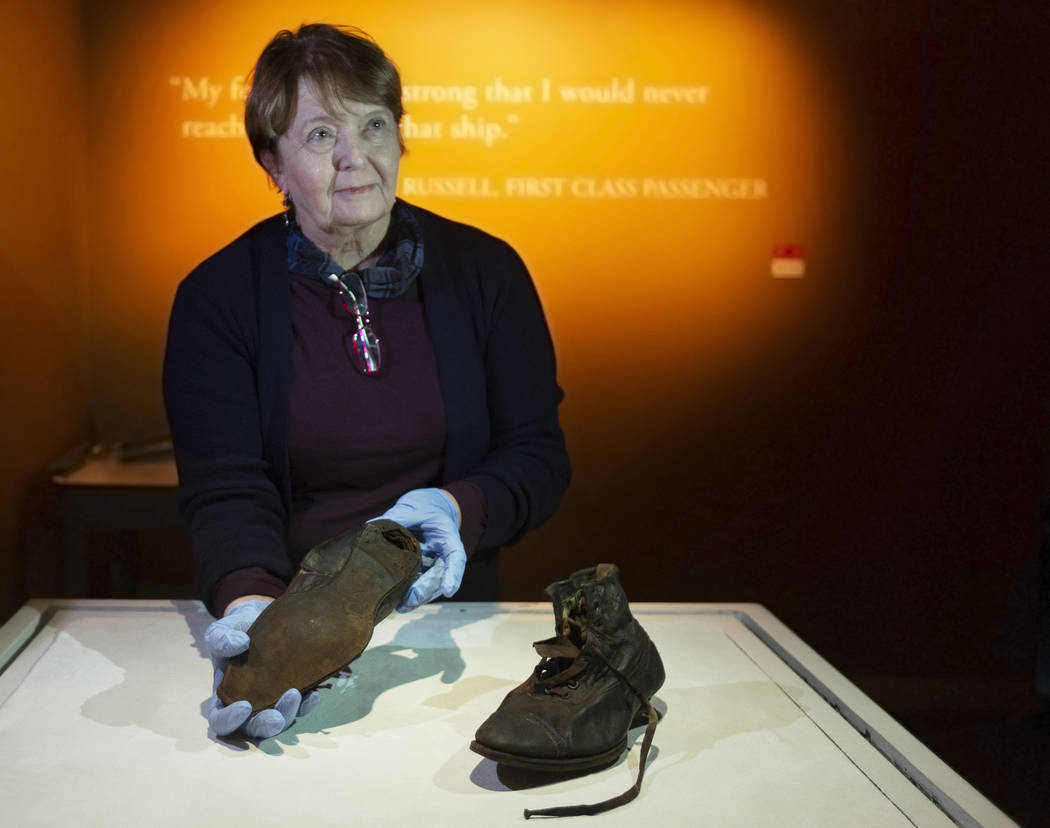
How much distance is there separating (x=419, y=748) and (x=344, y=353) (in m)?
0.71

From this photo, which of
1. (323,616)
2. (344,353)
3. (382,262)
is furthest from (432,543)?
(382,262)

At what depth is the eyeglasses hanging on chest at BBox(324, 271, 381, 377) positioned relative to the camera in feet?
5.53

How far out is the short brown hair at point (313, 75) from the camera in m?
1.62

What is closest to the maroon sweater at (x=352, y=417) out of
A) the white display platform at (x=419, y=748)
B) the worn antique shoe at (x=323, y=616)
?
the white display platform at (x=419, y=748)

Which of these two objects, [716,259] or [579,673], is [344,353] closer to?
[579,673]

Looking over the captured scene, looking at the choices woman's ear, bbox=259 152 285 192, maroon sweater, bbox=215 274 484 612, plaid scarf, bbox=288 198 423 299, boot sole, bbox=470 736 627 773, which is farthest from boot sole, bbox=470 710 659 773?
woman's ear, bbox=259 152 285 192

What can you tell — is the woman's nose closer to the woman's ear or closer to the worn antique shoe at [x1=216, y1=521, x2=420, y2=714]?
the woman's ear

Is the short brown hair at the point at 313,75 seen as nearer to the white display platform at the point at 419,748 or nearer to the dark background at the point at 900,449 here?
the white display platform at the point at 419,748

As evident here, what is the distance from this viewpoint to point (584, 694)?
46.8 inches

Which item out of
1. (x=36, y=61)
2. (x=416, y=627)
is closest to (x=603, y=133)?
(x=36, y=61)

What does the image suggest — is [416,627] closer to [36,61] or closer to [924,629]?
[36,61]

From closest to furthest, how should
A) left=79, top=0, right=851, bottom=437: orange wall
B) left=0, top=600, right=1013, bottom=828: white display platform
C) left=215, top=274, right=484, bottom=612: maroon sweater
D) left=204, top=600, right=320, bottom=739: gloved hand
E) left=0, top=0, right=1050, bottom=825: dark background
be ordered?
left=0, top=600, right=1013, bottom=828: white display platform, left=204, top=600, right=320, bottom=739: gloved hand, left=215, top=274, right=484, bottom=612: maroon sweater, left=79, top=0, right=851, bottom=437: orange wall, left=0, top=0, right=1050, bottom=825: dark background

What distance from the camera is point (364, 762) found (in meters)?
1.14

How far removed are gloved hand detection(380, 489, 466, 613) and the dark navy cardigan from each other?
0.49 ft
